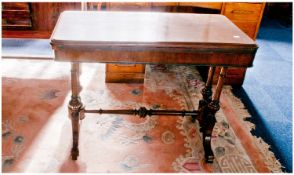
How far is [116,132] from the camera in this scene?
2.55m

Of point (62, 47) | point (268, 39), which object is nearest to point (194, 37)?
point (62, 47)

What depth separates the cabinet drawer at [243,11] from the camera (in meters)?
3.12

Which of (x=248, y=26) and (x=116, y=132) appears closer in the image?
(x=116, y=132)

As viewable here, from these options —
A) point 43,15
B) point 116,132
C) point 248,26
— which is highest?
point 248,26

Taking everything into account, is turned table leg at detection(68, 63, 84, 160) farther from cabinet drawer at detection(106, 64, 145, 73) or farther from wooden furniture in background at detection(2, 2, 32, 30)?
wooden furniture in background at detection(2, 2, 32, 30)

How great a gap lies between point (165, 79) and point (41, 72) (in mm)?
1497

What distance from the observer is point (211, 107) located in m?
2.21

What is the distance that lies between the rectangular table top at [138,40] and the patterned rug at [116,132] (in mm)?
874

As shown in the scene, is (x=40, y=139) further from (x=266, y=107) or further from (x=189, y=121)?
(x=266, y=107)

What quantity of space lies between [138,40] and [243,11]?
1866mm

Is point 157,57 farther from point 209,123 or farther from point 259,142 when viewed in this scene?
point 259,142

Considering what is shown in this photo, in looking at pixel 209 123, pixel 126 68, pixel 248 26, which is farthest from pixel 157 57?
pixel 248 26

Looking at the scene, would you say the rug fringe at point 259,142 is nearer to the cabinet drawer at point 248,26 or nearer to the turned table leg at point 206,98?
the turned table leg at point 206,98

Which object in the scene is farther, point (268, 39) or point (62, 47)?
point (268, 39)
